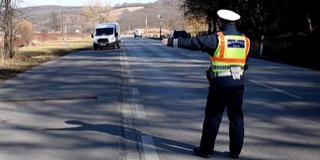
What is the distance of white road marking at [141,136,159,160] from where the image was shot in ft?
19.6

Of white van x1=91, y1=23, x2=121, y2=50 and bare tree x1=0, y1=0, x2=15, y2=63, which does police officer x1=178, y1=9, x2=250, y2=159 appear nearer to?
bare tree x1=0, y1=0, x2=15, y2=63

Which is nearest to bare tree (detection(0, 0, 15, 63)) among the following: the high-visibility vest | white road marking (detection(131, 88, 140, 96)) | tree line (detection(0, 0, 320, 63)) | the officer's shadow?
tree line (detection(0, 0, 320, 63))

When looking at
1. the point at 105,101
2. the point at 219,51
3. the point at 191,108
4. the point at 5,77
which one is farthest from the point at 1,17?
the point at 219,51

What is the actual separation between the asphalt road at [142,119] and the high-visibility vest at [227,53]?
1177mm

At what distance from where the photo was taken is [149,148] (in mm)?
6383

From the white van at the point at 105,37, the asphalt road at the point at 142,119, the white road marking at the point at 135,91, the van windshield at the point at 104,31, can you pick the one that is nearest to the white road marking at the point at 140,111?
the asphalt road at the point at 142,119

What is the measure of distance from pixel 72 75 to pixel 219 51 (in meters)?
12.3

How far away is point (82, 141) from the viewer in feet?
22.3

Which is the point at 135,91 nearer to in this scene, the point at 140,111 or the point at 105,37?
the point at 140,111

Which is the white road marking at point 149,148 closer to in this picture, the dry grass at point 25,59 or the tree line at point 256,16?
the dry grass at point 25,59

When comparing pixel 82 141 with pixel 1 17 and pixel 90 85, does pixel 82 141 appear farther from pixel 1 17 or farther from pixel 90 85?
pixel 1 17

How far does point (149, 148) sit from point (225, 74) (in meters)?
1.54

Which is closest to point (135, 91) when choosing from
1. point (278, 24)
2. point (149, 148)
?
point (149, 148)

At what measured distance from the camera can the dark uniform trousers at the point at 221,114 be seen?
571cm
